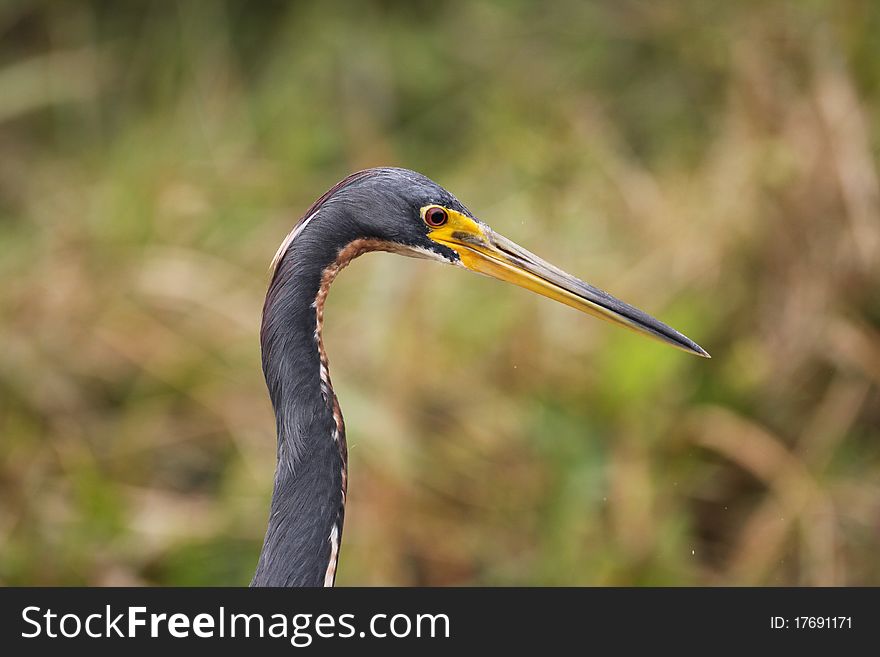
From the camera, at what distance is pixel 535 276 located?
12.4 feet

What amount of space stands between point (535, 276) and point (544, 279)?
3 centimetres

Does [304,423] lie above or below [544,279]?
below

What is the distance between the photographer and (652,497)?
5.64 m

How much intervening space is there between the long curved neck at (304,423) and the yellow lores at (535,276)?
0.39m

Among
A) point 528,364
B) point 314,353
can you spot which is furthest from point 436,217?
point 528,364

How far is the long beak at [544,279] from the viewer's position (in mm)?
3734

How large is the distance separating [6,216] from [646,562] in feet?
15.6

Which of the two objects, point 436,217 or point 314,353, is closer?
point 314,353

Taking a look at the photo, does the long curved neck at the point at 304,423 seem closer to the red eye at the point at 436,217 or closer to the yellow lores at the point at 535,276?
the red eye at the point at 436,217

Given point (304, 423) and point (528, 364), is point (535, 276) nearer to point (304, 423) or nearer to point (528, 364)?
point (304, 423)

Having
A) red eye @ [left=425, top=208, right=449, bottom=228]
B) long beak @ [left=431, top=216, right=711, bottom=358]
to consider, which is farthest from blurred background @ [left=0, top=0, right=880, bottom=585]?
red eye @ [left=425, top=208, right=449, bottom=228]

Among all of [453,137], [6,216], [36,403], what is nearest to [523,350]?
[36,403]

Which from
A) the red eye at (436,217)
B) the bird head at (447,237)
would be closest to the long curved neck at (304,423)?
the bird head at (447,237)

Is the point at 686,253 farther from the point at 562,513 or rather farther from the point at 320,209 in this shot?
the point at 320,209
